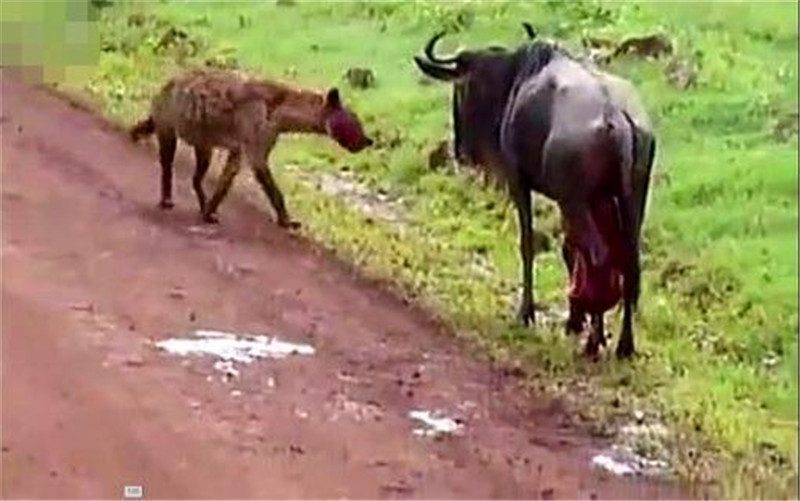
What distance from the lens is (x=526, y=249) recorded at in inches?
431

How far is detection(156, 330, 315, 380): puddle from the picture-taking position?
937 cm

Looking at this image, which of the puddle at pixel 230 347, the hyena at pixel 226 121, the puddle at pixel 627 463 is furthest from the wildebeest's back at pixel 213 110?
the puddle at pixel 627 463

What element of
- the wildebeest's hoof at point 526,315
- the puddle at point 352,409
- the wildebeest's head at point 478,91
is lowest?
the wildebeest's hoof at point 526,315

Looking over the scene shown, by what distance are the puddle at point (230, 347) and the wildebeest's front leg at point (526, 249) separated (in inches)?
54.9

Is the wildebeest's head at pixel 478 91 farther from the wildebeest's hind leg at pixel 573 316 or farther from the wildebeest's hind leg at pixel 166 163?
the wildebeest's hind leg at pixel 166 163

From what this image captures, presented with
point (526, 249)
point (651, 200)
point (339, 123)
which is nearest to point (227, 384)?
point (526, 249)

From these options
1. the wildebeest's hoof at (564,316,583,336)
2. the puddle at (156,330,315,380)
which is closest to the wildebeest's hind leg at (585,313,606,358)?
the wildebeest's hoof at (564,316,583,336)

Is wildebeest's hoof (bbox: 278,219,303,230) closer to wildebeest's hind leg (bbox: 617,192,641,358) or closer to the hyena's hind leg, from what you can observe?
the hyena's hind leg

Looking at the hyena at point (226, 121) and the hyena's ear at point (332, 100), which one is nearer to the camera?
the hyena at point (226, 121)

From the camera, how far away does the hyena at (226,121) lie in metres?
12.5

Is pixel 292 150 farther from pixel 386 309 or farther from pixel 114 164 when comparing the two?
pixel 386 309

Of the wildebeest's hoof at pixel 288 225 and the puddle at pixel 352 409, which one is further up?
the puddle at pixel 352 409

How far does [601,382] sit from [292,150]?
6.36m

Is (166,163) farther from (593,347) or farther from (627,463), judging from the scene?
(627,463)
